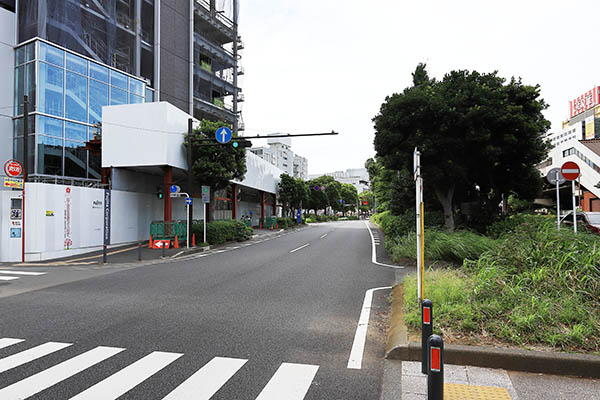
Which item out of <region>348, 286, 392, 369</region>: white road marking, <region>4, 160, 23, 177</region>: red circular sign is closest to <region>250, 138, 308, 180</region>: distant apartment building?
<region>4, 160, 23, 177</region>: red circular sign

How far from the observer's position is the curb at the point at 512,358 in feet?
11.8

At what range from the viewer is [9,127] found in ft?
69.9

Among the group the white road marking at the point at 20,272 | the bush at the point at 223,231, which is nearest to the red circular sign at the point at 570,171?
the bush at the point at 223,231

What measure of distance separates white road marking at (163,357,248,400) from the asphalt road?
0.01m

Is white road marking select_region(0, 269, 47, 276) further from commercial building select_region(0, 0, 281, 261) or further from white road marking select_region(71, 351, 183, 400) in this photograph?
white road marking select_region(71, 351, 183, 400)

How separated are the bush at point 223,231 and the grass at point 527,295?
1418cm

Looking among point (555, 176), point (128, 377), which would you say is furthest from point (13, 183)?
point (555, 176)

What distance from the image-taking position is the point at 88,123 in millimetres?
22469

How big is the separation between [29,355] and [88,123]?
22075 millimetres

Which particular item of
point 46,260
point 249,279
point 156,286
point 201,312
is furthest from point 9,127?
point 201,312

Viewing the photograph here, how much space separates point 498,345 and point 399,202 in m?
15.4

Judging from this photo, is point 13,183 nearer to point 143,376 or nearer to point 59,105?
point 59,105

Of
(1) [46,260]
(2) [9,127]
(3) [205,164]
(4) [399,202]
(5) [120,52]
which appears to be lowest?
(1) [46,260]

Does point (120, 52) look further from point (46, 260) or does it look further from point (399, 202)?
point (399, 202)
